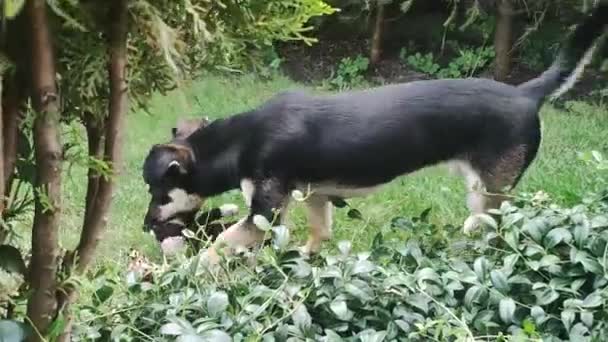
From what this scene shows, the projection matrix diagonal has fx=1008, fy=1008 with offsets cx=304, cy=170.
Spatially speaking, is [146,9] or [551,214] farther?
[551,214]

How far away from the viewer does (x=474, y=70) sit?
8.65 meters

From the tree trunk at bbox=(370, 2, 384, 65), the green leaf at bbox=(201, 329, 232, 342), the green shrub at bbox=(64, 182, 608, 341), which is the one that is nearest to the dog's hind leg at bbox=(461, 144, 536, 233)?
the green shrub at bbox=(64, 182, 608, 341)

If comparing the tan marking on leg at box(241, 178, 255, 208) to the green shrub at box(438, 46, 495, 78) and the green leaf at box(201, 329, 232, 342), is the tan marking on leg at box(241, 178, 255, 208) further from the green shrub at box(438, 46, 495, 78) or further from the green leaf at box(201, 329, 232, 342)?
the green shrub at box(438, 46, 495, 78)

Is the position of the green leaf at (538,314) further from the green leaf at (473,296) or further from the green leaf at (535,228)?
the green leaf at (535,228)

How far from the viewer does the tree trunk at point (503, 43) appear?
8352 mm

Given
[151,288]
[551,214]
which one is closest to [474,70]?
[551,214]

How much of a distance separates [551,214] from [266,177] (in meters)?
1.36

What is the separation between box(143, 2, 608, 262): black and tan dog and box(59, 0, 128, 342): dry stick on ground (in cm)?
173

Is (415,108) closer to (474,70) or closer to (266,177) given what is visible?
(266,177)

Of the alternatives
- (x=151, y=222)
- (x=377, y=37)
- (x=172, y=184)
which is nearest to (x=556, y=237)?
(x=172, y=184)

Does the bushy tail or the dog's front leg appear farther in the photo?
the bushy tail

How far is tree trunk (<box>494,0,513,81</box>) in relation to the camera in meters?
8.35

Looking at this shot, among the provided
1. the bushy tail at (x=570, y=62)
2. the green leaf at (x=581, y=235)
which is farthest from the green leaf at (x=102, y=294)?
the bushy tail at (x=570, y=62)

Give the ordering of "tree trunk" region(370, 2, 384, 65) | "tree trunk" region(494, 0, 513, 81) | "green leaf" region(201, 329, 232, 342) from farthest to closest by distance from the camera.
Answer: "tree trunk" region(370, 2, 384, 65) → "tree trunk" region(494, 0, 513, 81) → "green leaf" region(201, 329, 232, 342)
